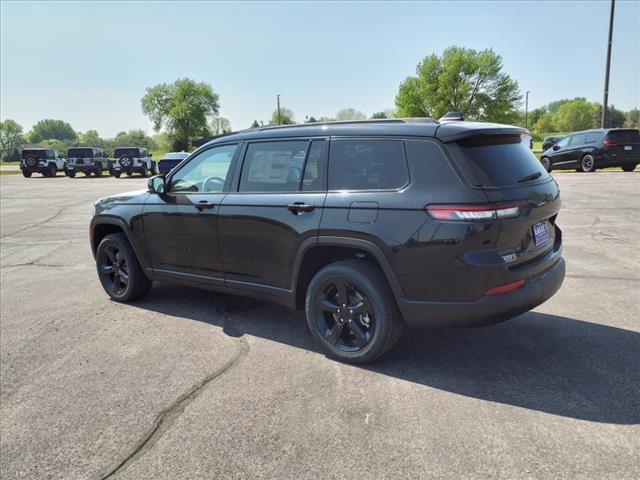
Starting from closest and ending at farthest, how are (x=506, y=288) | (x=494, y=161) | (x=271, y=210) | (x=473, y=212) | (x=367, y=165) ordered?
1. (x=473, y=212)
2. (x=506, y=288)
3. (x=494, y=161)
4. (x=367, y=165)
5. (x=271, y=210)

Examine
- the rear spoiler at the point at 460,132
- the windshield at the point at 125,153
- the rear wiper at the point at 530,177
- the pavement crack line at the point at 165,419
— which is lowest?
the pavement crack line at the point at 165,419

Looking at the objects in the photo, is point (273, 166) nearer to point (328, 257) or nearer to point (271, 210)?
point (271, 210)

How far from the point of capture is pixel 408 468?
232 centimetres

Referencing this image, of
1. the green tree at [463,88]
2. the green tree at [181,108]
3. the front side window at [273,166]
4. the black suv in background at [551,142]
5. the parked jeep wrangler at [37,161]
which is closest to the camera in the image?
the front side window at [273,166]

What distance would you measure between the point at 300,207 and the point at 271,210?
0.31m

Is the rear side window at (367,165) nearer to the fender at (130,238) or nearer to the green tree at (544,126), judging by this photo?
the fender at (130,238)

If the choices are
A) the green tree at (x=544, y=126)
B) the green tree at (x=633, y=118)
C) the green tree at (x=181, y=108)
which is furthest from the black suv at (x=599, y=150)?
the green tree at (x=544, y=126)

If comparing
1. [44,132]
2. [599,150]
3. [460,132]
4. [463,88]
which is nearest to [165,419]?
[460,132]

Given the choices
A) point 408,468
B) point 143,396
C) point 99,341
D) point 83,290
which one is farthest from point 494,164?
point 83,290

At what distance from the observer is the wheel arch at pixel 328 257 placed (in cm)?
320

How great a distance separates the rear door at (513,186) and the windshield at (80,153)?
33349mm

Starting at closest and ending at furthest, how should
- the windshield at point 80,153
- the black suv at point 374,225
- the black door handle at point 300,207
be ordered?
the black suv at point 374,225 → the black door handle at point 300,207 → the windshield at point 80,153

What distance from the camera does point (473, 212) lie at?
2.88 m

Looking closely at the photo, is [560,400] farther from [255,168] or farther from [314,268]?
[255,168]
